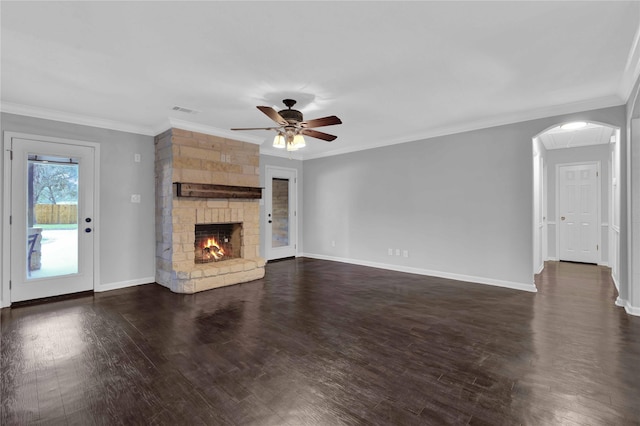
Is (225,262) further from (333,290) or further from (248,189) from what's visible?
(333,290)

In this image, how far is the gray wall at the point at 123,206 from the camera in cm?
464

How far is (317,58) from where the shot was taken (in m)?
2.76

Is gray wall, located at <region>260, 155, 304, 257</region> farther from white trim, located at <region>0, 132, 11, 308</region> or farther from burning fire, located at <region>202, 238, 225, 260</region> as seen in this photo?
white trim, located at <region>0, 132, 11, 308</region>

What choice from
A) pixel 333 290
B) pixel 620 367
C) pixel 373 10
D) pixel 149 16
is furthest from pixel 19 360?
pixel 620 367

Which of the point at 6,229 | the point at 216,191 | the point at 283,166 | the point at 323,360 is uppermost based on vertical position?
the point at 283,166

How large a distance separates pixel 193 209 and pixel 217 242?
0.92 meters

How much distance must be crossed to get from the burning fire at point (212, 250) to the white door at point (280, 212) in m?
1.58

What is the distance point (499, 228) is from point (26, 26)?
5824mm

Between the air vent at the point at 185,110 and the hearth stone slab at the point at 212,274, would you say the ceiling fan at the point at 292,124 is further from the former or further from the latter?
the hearth stone slab at the point at 212,274

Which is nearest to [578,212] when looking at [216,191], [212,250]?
[216,191]

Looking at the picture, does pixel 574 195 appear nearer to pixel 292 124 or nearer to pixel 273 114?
pixel 292 124

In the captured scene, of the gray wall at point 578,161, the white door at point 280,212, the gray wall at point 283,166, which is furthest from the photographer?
the white door at point 280,212

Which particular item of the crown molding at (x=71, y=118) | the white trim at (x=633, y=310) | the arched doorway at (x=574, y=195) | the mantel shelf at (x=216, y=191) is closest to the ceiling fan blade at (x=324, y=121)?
the mantel shelf at (x=216, y=191)

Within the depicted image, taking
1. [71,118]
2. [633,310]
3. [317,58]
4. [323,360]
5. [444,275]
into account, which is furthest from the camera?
[444,275]
